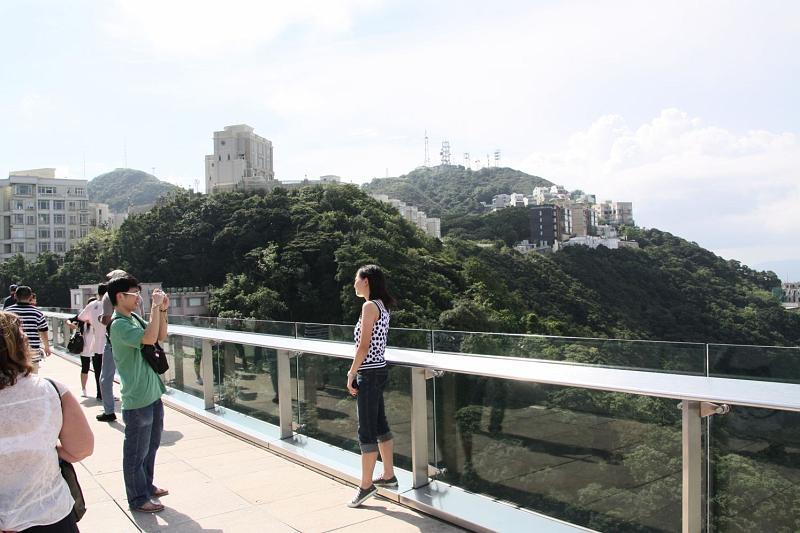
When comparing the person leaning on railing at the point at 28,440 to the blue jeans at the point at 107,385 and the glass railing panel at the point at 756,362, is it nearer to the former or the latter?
the glass railing panel at the point at 756,362

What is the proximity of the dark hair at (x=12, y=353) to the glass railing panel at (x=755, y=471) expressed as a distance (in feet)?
8.36

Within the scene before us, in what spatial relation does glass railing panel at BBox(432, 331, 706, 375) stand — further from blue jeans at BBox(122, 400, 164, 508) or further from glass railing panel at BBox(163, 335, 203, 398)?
glass railing panel at BBox(163, 335, 203, 398)

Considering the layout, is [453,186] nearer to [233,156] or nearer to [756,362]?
[233,156]

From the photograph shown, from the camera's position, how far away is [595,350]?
363cm

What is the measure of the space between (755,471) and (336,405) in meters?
2.98

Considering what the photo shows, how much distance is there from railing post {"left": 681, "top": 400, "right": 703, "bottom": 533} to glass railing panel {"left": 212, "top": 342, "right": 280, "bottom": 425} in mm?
3639

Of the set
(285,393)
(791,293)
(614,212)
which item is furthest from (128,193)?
(285,393)

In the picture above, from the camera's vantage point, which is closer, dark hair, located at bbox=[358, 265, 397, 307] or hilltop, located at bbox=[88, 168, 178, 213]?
dark hair, located at bbox=[358, 265, 397, 307]

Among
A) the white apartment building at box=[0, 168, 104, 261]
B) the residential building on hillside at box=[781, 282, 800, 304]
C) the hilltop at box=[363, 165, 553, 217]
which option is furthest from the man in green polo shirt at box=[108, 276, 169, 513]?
the hilltop at box=[363, 165, 553, 217]

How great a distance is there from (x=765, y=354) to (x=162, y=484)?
3.85 meters

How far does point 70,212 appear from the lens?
86.1 m

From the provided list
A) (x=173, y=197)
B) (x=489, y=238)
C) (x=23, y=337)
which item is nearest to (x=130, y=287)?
(x=23, y=337)

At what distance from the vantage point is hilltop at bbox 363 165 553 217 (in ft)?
504

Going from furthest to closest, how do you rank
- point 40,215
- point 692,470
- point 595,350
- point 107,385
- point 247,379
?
point 40,215 → point 107,385 → point 247,379 → point 595,350 → point 692,470
